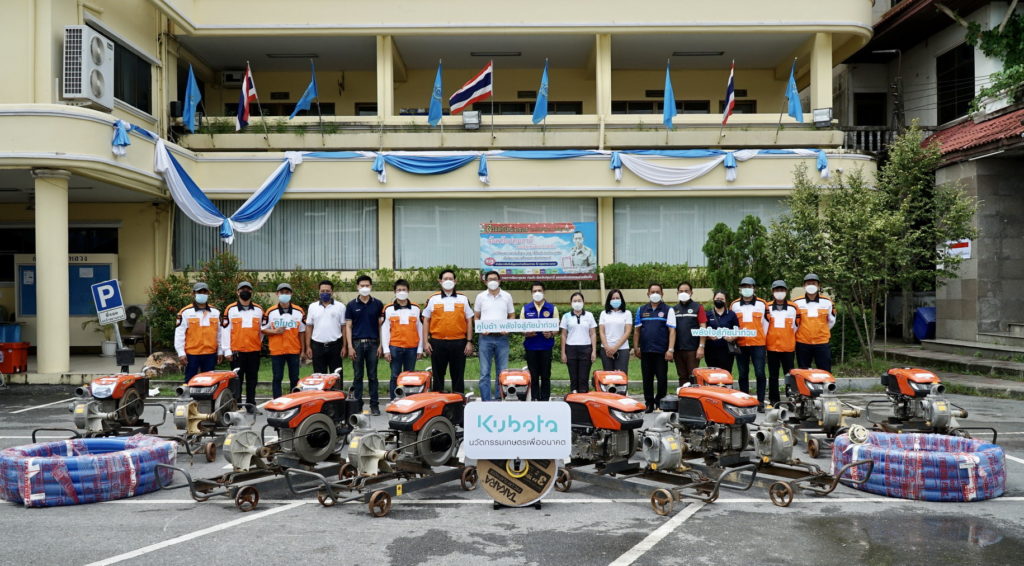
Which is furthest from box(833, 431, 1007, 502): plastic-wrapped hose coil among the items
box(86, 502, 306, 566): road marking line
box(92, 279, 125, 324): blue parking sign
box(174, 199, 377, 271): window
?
box(174, 199, 377, 271): window

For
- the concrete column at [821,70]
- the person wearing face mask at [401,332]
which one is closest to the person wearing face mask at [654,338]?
the person wearing face mask at [401,332]

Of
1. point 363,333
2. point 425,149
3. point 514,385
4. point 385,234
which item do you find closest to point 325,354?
point 363,333

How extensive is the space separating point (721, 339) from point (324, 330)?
573cm

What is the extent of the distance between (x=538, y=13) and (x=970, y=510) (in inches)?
669

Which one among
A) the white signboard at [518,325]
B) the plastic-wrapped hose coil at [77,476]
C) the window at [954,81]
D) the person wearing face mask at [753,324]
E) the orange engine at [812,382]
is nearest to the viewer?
the plastic-wrapped hose coil at [77,476]

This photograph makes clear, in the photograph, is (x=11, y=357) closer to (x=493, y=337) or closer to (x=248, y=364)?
(x=248, y=364)

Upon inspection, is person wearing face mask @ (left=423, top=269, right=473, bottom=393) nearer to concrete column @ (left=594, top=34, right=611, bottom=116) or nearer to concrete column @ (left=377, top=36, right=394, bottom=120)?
concrete column @ (left=377, top=36, right=394, bottom=120)

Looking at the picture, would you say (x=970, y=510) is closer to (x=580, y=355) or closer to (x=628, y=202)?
(x=580, y=355)

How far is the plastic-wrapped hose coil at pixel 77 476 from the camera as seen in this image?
729 centimetres

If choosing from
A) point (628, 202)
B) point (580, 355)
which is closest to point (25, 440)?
point (580, 355)

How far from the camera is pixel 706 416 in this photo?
8.35m

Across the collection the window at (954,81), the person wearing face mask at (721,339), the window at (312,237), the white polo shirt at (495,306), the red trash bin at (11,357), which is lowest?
the red trash bin at (11,357)

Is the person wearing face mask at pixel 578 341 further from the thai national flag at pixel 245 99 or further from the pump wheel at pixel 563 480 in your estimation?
the thai national flag at pixel 245 99

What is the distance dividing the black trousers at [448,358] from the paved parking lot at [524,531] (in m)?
3.86
